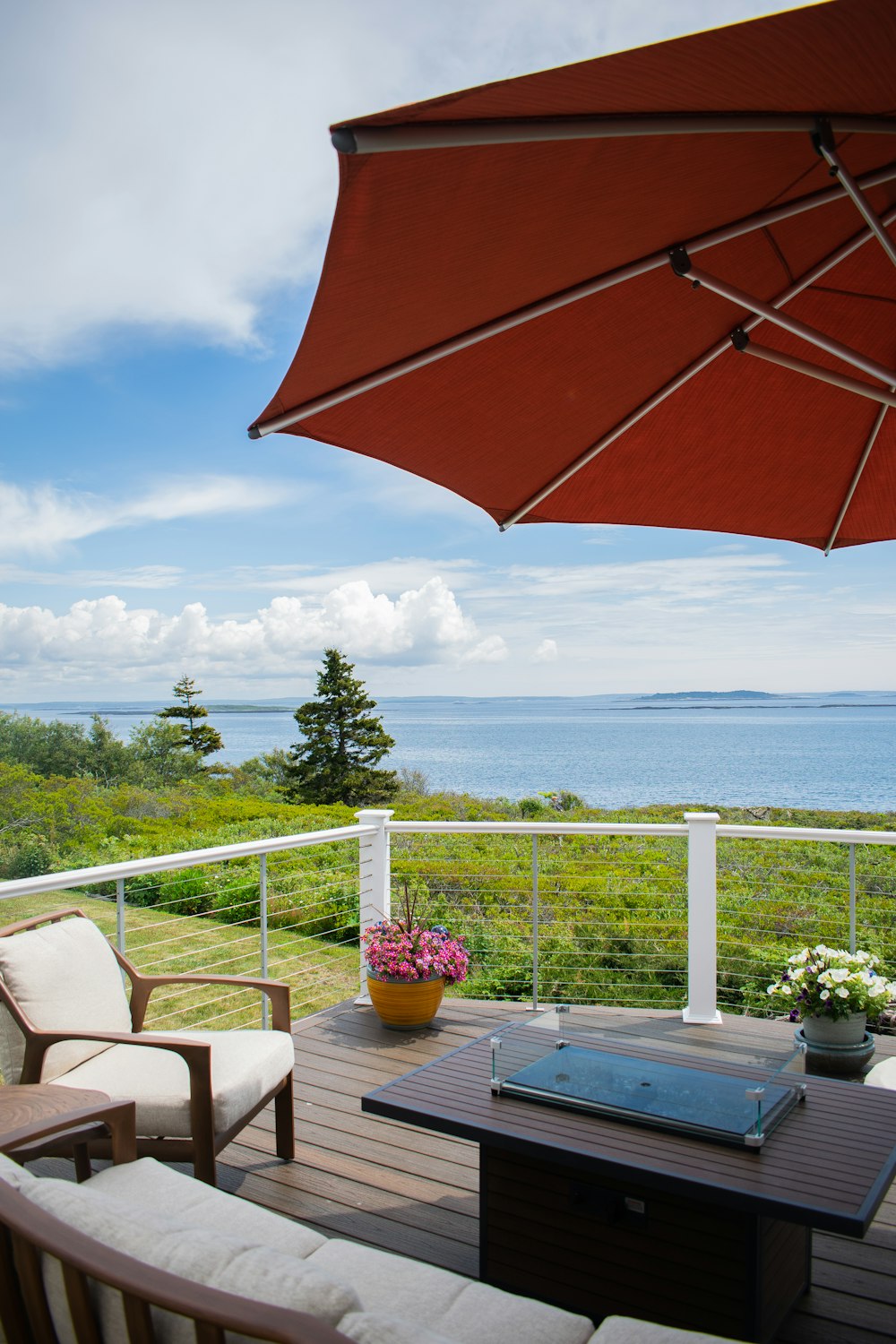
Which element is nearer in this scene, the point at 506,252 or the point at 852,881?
the point at 506,252

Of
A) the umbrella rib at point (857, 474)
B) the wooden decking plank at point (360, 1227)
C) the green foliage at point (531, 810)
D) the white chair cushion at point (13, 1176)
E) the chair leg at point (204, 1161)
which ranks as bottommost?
the green foliage at point (531, 810)

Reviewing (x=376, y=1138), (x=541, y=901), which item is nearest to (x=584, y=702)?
(x=541, y=901)

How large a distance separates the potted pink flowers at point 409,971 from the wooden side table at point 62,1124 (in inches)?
81.4

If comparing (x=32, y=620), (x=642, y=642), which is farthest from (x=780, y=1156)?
(x=642, y=642)

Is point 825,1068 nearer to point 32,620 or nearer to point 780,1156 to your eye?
point 780,1156

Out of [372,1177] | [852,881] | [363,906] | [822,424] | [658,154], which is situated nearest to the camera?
[658,154]

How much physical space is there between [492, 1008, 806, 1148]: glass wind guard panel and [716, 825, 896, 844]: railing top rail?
6.02ft

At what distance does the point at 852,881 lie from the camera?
14.7 feet

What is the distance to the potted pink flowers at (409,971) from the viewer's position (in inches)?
179

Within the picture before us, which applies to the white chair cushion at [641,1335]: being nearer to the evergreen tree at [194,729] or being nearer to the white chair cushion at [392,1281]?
the white chair cushion at [392,1281]

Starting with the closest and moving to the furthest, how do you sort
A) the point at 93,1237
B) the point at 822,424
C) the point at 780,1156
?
the point at 93,1237 → the point at 780,1156 → the point at 822,424

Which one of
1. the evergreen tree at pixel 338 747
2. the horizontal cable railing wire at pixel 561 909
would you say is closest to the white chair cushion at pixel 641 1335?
the horizontal cable railing wire at pixel 561 909

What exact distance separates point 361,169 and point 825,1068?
3.68m

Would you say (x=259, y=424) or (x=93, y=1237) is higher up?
(x=259, y=424)
